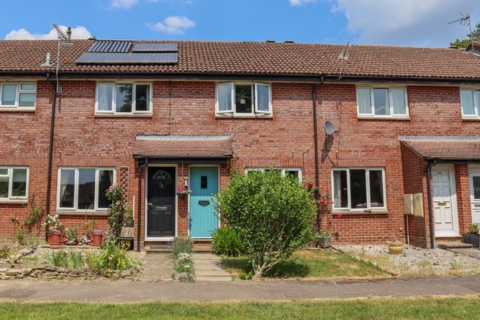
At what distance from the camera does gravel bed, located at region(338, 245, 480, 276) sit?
8648mm

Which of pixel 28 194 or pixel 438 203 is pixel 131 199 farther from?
pixel 438 203

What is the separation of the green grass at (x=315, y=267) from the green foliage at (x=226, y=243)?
39cm

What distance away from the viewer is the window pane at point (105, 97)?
11.9 meters

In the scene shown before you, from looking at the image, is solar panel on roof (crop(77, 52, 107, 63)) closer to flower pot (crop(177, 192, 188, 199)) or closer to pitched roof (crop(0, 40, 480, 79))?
pitched roof (crop(0, 40, 480, 79))

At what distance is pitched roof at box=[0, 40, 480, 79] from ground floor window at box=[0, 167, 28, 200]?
3107 millimetres

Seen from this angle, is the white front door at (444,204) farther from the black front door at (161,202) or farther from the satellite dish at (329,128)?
the black front door at (161,202)

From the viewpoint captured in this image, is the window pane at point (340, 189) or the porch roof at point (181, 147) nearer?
the porch roof at point (181, 147)

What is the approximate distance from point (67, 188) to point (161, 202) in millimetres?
2897

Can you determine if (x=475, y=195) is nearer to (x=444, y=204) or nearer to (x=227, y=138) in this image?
(x=444, y=204)

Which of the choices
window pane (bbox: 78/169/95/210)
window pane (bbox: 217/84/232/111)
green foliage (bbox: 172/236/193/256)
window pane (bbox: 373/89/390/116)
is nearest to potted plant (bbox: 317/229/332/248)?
green foliage (bbox: 172/236/193/256)

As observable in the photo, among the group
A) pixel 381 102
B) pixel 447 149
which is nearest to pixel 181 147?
pixel 381 102

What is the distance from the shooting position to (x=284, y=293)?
264 inches

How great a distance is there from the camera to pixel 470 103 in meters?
13.0

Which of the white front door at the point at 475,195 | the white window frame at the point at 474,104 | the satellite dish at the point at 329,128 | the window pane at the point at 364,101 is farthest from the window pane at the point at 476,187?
the satellite dish at the point at 329,128
